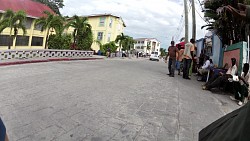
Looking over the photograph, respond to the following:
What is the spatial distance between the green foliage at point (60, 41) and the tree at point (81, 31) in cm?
159

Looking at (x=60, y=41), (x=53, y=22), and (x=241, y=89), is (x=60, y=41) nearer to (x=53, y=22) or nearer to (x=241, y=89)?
(x=53, y=22)

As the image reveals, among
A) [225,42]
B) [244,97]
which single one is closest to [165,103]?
[244,97]

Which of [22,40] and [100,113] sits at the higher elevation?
[22,40]

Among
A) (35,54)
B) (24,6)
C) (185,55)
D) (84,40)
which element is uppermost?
(24,6)

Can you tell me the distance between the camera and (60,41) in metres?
24.6

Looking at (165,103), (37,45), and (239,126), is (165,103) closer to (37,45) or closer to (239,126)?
(239,126)

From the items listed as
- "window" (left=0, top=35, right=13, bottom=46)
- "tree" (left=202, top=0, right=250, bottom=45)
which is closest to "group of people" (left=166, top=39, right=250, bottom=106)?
"tree" (left=202, top=0, right=250, bottom=45)

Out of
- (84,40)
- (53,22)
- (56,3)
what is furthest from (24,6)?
(56,3)

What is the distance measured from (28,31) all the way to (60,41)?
8.39 meters

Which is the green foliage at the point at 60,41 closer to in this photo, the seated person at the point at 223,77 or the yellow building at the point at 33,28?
the yellow building at the point at 33,28

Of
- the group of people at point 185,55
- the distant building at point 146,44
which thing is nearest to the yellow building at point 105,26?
the group of people at point 185,55

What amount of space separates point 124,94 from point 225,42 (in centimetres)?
763

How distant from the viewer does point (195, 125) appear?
158 inches

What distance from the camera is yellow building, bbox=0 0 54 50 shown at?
2723 cm
